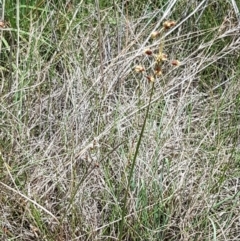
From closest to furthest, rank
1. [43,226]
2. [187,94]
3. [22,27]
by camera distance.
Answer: [43,226] < [187,94] < [22,27]

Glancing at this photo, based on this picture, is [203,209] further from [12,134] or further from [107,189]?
[12,134]

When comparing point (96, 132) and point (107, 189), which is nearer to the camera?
point (107, 189)

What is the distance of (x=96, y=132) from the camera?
1.47 metres

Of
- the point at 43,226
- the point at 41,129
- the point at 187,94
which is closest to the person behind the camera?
→ the point at 43,226

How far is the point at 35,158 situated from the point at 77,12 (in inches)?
22.8

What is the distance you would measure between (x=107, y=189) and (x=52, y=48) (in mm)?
553

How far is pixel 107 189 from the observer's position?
1.33m

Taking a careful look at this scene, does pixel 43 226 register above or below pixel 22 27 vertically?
below

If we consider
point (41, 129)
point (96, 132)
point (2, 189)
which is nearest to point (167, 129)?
point (96, 132)

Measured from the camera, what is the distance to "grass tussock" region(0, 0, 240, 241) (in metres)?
1.30

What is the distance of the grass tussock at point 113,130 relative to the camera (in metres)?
1.30

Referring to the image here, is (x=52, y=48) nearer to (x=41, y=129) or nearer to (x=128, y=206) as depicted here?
(x=41, y=129)

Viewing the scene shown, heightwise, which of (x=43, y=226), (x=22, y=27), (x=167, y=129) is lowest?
(x=43, y=226)

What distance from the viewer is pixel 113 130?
4.66 feet
